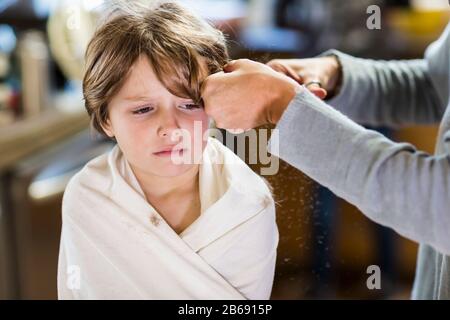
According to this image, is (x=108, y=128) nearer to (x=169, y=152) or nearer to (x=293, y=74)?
(x=169, y=152)

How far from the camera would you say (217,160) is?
51cm

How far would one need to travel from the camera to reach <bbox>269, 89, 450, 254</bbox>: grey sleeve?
1.58 feet

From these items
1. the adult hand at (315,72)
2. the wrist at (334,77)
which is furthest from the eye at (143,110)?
the wrist at (334,77)

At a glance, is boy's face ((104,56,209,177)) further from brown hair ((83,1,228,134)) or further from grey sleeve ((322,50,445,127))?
grey sleeve ((322,50,445,127))

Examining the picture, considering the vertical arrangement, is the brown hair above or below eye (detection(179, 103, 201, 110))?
above

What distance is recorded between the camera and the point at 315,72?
2.07 feet

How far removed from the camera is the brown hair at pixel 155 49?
1.59 feet

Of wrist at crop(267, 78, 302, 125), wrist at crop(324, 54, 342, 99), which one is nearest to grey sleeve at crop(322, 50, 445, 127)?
wrist at crop(324, 54, 342, 99)

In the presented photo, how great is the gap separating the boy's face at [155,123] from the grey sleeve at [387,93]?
21 cm

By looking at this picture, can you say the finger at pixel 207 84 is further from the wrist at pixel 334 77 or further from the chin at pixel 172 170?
the wrist at pixel 334 77

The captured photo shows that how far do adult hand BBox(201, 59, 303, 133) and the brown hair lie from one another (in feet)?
0.04
